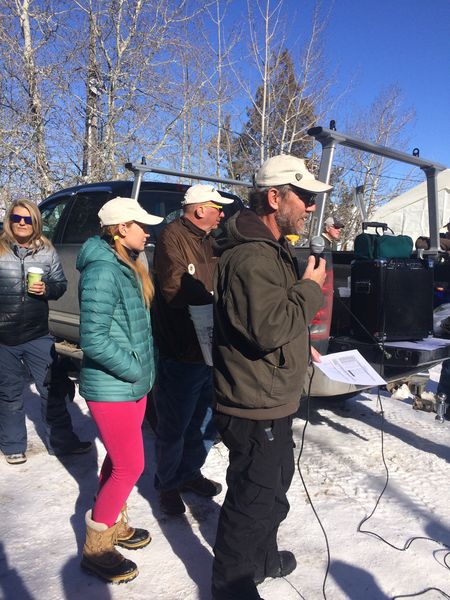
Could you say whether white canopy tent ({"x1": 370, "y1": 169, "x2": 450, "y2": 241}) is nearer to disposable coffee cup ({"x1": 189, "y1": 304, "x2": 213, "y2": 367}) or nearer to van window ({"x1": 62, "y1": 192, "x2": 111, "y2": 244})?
van window ({"x1": 62, "y1": 192, "x2": 111, "y2": 244})

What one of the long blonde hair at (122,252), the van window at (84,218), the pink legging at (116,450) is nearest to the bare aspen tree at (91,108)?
the van window at (84,218)

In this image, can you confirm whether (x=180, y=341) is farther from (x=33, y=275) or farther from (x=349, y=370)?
(x=33, y=275)

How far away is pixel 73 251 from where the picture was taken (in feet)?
17.0

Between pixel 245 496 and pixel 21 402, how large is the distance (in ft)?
7.92

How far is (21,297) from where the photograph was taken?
3643 millimetres

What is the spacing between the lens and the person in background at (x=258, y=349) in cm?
182

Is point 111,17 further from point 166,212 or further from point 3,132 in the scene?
point 166,212

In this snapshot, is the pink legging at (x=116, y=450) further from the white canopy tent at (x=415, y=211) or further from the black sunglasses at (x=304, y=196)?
the white canopy tent at (x=415, y=211)

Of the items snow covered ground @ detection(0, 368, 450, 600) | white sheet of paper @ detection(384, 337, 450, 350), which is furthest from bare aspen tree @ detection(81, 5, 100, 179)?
white sheet of paper @ detection(384, 337, 450, 350)

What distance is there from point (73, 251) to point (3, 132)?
779cm

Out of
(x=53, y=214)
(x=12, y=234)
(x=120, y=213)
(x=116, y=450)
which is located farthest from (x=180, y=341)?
(x=53, y=214)

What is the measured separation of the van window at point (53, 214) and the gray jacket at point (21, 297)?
193cm

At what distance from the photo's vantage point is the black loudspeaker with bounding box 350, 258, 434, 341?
3.70 metres

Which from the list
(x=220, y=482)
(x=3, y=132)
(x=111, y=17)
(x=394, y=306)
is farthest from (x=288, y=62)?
(x=220, y=482)
